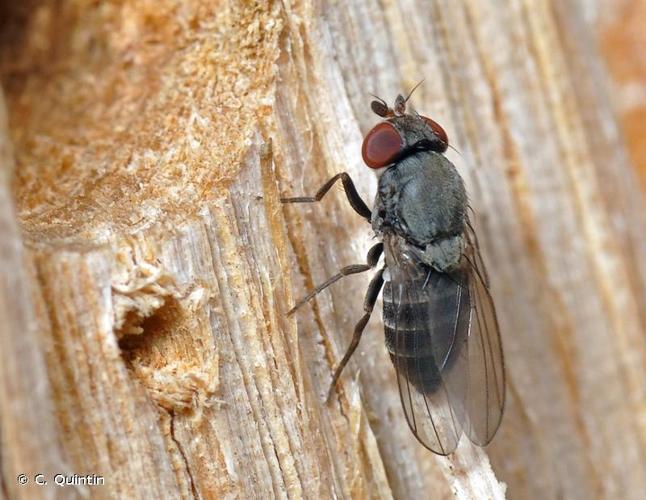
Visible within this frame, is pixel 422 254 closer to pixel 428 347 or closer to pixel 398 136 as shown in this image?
pixel 428 347

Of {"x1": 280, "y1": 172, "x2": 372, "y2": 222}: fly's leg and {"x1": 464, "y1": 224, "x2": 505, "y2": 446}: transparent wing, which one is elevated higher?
{"x1": 280, "y1": 172, "x2": 372, "y2": 222}: fly's leg

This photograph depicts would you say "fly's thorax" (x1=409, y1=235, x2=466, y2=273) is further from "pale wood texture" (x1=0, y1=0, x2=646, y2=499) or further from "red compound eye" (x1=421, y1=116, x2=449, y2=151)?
"red compound eye" (x1=421, y1=116, x2=449, y2=151)

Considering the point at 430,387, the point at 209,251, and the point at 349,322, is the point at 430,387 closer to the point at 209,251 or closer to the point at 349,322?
the point at 349,322

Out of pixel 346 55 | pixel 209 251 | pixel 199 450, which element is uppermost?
pixel 346 55

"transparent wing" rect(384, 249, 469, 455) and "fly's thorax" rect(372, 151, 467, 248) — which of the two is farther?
"fly's thorax" rect(372, 151, 467, 248)

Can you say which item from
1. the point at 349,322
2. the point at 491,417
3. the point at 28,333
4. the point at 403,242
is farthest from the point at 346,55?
the point at 28,333

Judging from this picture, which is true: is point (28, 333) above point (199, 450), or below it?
above

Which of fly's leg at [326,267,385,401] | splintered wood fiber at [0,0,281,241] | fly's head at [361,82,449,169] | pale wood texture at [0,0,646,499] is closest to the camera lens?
pale wood texture at [0,0,646,499]

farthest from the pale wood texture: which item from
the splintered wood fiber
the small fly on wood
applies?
the small fly on wood

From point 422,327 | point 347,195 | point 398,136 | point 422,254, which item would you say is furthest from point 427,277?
point 398,136
